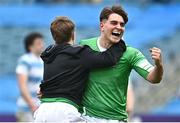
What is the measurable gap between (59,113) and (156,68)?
949 mm

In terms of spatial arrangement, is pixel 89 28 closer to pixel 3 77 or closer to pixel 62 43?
pixel 3 77

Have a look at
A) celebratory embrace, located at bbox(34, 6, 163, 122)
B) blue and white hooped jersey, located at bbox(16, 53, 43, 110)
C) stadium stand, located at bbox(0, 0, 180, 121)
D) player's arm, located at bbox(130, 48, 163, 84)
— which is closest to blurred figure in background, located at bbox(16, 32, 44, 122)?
blue and white hooped jersey, located at bbox(16, 53, 43, 110)

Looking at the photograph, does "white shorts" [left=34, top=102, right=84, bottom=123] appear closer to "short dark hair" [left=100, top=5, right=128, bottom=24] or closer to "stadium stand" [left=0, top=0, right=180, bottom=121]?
"short dark hair" [left=100, top=5, right=128, bottom=24]

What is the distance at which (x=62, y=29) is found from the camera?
25.2ft

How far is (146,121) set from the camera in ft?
49.7

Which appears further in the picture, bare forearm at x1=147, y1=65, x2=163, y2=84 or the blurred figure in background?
the blurred figure in background

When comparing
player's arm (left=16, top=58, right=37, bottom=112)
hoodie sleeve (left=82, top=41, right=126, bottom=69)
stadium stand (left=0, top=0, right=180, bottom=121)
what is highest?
stadium stand (left=0, top=0, right=180, bottom=121)

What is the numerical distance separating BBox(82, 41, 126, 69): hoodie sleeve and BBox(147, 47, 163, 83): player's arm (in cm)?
36

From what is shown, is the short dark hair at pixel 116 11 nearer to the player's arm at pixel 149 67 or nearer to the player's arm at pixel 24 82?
the player's arm at pixel 149 67

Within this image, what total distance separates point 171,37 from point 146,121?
249 cm

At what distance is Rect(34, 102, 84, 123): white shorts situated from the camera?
7.60m

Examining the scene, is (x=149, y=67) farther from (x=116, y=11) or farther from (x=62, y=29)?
(x=62, y=29)

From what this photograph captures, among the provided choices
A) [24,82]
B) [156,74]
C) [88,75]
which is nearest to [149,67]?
[156,74]

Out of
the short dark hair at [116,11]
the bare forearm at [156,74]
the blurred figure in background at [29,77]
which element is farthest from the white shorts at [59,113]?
the blurred figure in background at [29,77]
